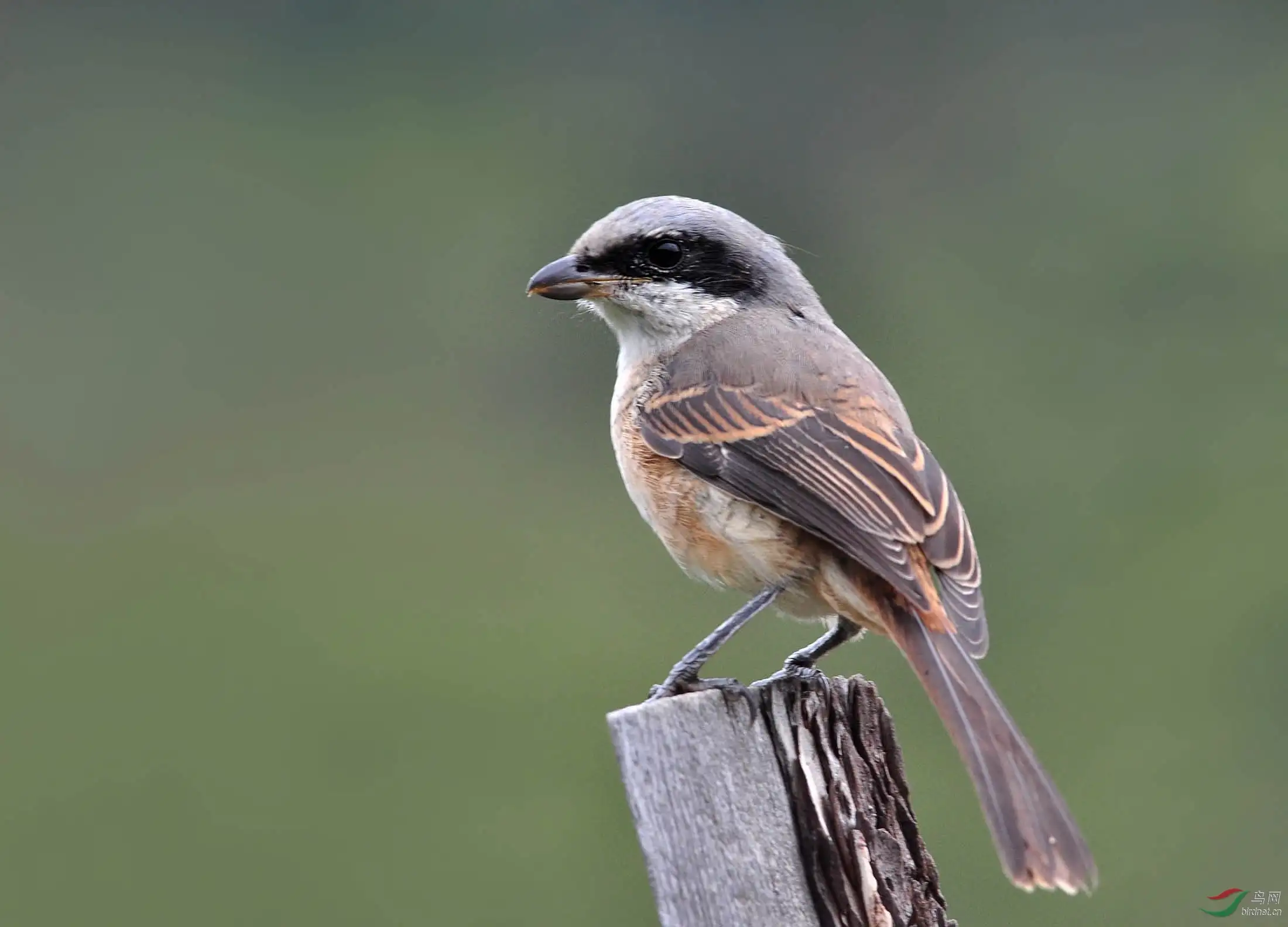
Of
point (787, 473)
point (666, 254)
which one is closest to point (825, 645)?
point (787, 473)

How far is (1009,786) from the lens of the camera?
3531 mm

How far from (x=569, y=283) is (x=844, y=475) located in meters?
1.08

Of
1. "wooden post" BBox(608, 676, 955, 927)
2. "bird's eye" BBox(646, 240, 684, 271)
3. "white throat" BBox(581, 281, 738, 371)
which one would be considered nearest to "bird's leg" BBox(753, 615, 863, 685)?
"wooden post" BBox(608, 676, 955, 927)

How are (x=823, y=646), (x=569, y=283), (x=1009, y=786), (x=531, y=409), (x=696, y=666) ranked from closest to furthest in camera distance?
(x=1009, y=786) → (x=696, y=666) → (x=823, y=646) → (x=569, y=283) → (x=531, y=409)

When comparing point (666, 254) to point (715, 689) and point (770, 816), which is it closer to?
point (715, 689)

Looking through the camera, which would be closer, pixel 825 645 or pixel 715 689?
pixel 715 689

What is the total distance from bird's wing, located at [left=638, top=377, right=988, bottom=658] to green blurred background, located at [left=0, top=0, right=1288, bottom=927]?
1.04m

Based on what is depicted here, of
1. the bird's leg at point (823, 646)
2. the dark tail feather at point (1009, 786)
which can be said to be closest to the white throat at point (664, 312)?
the bird's leg at point (823, 646)

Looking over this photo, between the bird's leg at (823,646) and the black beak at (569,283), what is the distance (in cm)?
114

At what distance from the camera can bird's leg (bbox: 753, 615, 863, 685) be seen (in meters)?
4.37

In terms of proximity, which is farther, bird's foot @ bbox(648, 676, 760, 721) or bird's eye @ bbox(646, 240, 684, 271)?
bird's eye @ bbox(646, 240, 684, 271)

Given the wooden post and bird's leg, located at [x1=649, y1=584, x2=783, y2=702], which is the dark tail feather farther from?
bird's leg, located at [x1=649, y1=584, x2=783, y2=702]

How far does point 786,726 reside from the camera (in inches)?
139

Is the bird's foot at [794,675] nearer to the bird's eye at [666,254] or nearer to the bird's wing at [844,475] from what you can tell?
the bird's wing at [844,475]
